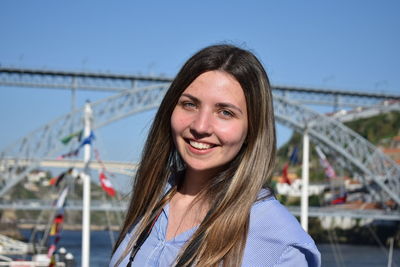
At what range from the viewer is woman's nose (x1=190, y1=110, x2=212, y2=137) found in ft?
5.52

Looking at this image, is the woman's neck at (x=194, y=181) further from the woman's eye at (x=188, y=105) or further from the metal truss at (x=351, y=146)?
the metal truss at (x=351, y=146)

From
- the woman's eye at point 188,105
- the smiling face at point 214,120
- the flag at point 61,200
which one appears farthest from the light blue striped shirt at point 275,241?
the flag at point 61,200

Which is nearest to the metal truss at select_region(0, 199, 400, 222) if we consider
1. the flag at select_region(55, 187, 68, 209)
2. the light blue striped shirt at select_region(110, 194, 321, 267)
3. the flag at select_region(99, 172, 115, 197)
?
the flag at select_region(99, 172, 115, 197)

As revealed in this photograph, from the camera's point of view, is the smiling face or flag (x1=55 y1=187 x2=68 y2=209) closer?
the smiling face

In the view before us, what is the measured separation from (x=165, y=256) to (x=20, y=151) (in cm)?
3847

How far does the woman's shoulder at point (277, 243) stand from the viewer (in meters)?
1.51

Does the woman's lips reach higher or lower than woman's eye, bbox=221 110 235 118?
lower

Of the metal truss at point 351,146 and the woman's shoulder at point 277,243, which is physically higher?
the woman's shoulder at point 277,243

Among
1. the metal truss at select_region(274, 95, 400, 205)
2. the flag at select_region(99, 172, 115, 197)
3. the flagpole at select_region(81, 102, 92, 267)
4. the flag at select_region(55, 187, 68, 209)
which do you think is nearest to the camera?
the flagpole at select_region(81, 102, 92, 267)

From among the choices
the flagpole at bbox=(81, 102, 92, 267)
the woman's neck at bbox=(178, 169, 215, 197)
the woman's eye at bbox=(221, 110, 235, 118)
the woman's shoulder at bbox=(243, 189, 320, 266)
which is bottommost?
the flagpole at bbox=(81, 102, 92, 267)

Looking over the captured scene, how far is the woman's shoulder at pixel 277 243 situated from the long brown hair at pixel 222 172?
2 cm

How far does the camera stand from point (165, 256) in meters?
1.65

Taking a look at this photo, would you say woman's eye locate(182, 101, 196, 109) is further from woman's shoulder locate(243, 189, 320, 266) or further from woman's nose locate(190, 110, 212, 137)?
woman's shoulder locate(243, 189, 320, 266)

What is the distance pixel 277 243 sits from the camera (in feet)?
4.97
